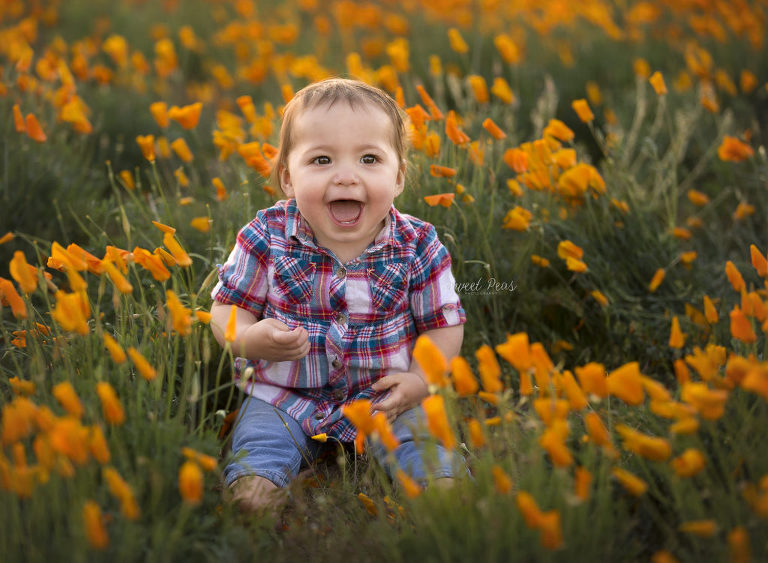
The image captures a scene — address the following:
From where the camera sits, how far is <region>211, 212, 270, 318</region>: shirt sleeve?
6.41 ft

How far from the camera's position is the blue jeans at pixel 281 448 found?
1.76 m

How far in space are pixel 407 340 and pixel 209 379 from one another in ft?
1.85

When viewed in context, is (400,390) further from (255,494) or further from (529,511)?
(529,511)

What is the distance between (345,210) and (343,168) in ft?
0.38

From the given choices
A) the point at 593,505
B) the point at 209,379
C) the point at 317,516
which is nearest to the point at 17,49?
the point at 209,379

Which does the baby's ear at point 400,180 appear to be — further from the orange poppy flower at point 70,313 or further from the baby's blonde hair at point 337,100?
the orange poppy flower at point 70,313

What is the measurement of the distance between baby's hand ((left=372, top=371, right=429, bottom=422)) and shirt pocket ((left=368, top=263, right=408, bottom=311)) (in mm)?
182

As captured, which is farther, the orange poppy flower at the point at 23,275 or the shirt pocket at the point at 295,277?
the shirt pocket at the point at 295,277

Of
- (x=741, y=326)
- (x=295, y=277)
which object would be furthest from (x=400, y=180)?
(x=741, y=326)

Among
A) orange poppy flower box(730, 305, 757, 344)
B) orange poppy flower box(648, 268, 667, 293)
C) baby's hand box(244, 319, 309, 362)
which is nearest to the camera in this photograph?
orange poppy flower box(730, 305, 757, 344)

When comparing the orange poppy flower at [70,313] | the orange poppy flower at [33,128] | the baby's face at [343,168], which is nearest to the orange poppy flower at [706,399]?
the baby's face at [343,168]

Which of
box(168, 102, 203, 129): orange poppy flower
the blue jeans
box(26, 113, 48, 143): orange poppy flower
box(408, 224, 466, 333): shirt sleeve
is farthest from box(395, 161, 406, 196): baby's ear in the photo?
box(26, 113, 48, 143): orange poppy flower

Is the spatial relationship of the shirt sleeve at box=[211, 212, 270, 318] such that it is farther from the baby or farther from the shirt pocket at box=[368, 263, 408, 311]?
the shirt pocket at box=[368, 263, 408, 311]

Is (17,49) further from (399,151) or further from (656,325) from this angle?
(656,325)
